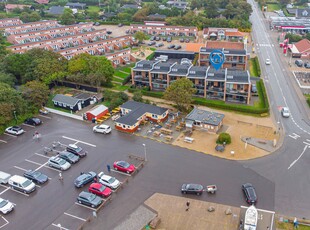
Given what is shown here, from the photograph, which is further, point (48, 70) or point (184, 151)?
point (48, 70)

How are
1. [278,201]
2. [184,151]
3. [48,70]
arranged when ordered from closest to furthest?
[278,201] → [184,151] → [48,70]

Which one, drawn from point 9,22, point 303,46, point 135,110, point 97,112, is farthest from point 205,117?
point 9,22

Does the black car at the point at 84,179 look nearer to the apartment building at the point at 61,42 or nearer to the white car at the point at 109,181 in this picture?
the white car at the point at 109,181

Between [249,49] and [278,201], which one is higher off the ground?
[249,49]

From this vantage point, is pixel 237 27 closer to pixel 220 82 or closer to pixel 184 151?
pixel 220 82

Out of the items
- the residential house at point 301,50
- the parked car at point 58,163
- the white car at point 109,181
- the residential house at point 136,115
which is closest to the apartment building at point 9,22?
the residential house at point 136,115

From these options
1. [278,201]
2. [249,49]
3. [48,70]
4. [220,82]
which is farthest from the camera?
[249,49]

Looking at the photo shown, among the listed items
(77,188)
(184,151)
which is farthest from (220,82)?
(77,188)
